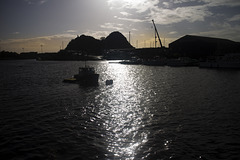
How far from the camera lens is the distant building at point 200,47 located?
144125 mm

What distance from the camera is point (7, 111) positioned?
73.7 ft

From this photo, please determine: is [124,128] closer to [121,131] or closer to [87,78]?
[121,131]

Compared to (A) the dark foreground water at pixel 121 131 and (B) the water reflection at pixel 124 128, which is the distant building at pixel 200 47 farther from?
(B) the water reflection at pixel 124 128

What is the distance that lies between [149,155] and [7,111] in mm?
20129

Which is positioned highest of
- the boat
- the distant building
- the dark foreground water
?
the distant building

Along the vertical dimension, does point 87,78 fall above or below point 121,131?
above

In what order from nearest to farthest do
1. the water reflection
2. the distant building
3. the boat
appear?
the water reflection → the boat → the distant building

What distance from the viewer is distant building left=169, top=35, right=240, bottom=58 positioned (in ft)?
473

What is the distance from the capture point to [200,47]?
158250 mm

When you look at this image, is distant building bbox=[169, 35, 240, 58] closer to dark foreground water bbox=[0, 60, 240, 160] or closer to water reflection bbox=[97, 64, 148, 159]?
dark foreground water bbox=[0, 60, 240, 160]

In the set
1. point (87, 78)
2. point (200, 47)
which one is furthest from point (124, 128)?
point (200, 47)

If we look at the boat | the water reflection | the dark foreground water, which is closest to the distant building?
the boat

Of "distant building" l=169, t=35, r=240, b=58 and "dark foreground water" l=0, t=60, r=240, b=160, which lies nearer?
"dark foreground water" l=0, t=60, r=240, b=160

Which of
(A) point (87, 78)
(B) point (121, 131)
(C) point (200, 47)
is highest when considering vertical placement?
(C) point (200, 47)
